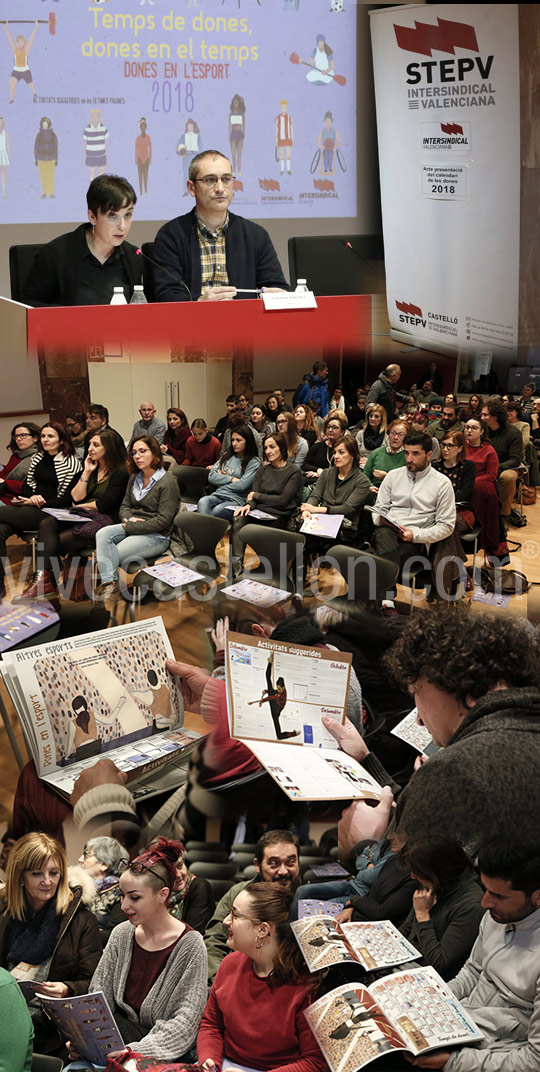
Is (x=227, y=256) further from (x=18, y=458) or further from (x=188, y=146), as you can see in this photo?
(x=18, y=458)

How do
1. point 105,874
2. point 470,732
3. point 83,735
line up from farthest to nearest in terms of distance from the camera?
point 83,735, point 105,874, point 470,732

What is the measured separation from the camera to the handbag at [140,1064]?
1828 millimetres

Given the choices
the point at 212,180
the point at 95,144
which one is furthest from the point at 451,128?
the point at 95,144

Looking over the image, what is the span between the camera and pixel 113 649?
3.25 metres

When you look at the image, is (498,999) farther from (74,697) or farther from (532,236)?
(532,236)

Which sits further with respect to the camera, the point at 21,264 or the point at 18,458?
the point at 18,458

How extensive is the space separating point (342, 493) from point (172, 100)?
2169mm

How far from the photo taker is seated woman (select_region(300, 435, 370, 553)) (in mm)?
4633

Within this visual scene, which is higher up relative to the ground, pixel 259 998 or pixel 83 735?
pixel 83 735

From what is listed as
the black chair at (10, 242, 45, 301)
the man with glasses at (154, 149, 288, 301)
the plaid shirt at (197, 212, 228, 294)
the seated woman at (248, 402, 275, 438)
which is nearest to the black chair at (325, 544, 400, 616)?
the seated woman at (248, 402, 275, 438)

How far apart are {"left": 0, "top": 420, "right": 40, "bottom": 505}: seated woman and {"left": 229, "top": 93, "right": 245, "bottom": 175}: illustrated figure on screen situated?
170cm

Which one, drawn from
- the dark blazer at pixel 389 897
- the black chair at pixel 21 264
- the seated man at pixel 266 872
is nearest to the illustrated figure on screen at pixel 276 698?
the seated man at pixel 266 872

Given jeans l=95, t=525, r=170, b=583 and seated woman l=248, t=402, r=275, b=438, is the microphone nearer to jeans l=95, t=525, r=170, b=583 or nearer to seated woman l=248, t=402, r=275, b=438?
seated woman l=248, t=402, r=275, b=438

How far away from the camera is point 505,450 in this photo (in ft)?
14.5
